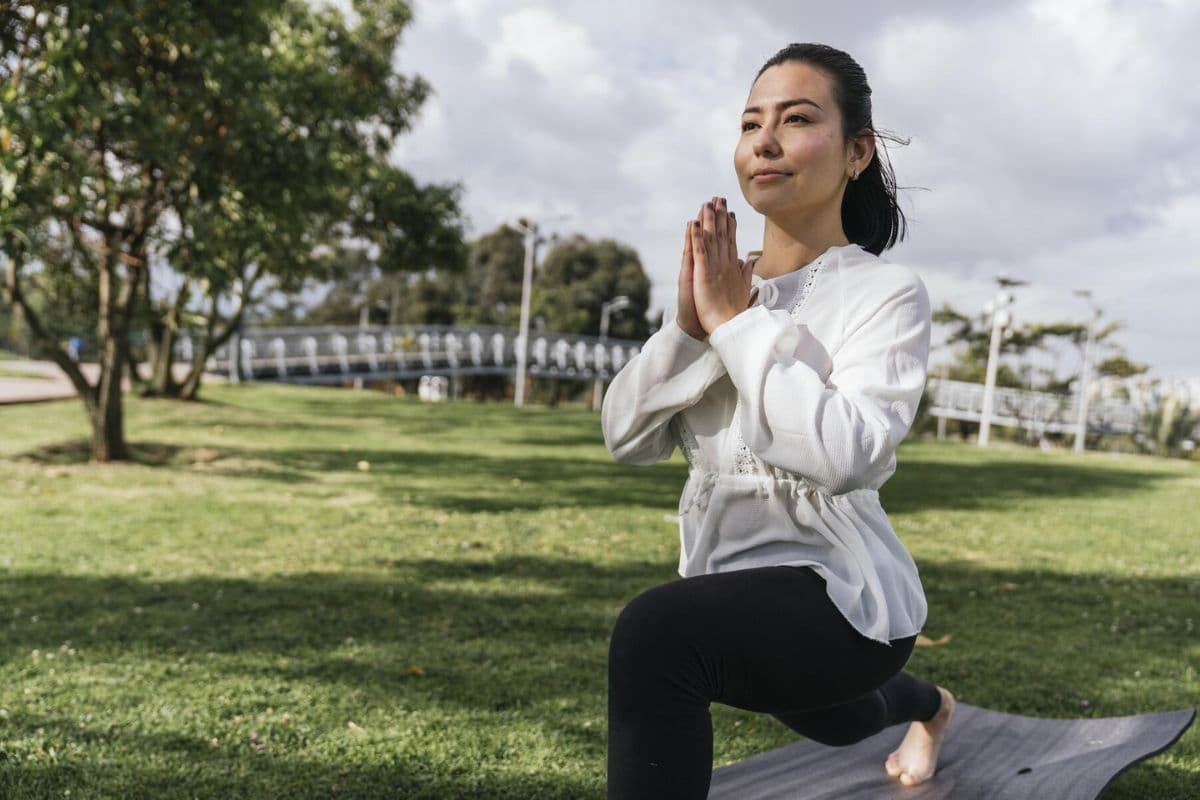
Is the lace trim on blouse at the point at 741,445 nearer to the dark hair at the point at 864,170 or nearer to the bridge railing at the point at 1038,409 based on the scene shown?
the dark hair at the point at 864,170

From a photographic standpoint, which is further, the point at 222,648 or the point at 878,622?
the point at 222,648

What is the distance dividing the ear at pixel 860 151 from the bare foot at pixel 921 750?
5.15 feet

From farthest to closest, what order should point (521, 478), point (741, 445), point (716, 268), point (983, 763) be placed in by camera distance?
point (521, 478) < point (983, 763) < point (741, 445) < point (716, 268)

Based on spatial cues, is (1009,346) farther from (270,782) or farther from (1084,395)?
(270,782)

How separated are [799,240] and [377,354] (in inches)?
1195

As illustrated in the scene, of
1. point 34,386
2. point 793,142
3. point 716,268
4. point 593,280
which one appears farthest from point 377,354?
point 716,268

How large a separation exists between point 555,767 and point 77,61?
25.3 ft

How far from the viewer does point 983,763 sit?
3016 millimetres

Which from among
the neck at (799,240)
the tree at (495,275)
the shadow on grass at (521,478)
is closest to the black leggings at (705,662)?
the neck at (799,240)

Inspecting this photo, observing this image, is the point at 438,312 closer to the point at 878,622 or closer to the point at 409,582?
the point at 409,582

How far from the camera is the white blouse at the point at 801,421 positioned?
1594 millimetres

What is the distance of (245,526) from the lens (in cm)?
771

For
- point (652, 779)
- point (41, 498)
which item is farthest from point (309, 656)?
point (41, 498)

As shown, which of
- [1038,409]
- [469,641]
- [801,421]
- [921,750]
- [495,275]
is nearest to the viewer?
[801,421]
